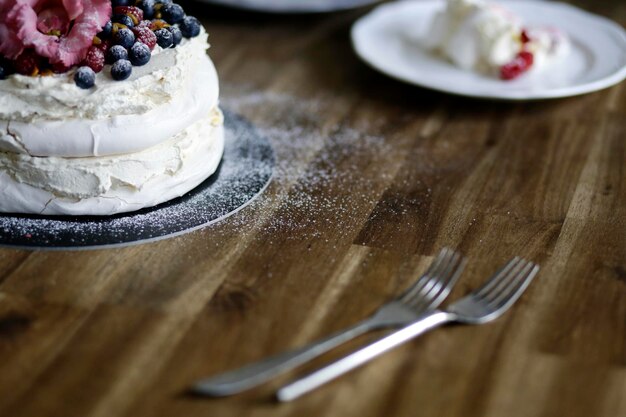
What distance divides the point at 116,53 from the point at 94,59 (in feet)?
0.10

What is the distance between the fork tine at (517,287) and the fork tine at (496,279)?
0.05 feet

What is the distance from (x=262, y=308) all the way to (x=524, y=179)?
23.2 inches

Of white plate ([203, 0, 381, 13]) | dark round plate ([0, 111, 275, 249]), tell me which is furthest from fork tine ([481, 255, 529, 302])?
white plate ([203, 0, 381, 13])

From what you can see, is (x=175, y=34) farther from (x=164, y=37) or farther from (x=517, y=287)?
(x=517, y=287)

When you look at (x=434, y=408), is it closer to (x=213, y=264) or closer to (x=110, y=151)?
(x=213, y=264)

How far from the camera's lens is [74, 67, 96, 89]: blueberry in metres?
1.12

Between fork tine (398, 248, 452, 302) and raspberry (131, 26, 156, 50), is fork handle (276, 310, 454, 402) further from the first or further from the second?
raspberry (131, 26, 156, 50)

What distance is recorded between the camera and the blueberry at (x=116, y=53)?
3.78 feet

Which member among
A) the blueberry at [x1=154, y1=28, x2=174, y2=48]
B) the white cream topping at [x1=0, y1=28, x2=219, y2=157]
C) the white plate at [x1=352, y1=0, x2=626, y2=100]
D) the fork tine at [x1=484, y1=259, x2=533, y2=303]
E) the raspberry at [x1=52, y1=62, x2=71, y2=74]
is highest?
the raspberry at [x1=52, y1=62, x2=71, y2=74]

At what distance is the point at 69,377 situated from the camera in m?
0.92

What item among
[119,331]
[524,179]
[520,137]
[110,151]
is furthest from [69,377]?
[520,137]

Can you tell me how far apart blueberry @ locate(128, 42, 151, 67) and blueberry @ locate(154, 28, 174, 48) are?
5 centimetres

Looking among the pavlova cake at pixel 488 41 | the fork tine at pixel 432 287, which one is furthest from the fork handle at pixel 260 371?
the pavlova cake at pixel 488 41

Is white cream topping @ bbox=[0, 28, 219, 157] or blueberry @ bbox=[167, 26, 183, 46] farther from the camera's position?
blueberry @ bbox=[167, 26, 183, 46]
